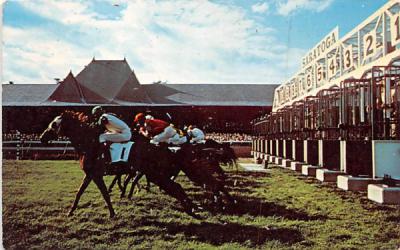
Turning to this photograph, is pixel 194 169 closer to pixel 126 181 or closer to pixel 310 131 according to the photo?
pixel 126 181

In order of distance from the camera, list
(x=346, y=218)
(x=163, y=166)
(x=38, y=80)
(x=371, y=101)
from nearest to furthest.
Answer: (x=371, y=101) < (x=346, y=218) < (x=163, y=166) < (x=38, y=80)

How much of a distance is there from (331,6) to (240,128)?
4.45 ft

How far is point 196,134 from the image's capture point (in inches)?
152

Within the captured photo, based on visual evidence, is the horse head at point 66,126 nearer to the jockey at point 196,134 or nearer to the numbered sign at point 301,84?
the jockey at point 196,134

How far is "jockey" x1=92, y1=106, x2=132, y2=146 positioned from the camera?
3670 mm

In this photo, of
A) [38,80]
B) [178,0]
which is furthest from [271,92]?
[38,80]

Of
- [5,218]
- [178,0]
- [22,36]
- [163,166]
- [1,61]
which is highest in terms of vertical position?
[178,0]

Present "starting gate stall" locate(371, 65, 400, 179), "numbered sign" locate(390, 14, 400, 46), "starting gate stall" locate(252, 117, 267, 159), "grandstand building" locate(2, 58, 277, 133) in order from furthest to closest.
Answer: "starting gate stall" locate(252, 117, 267, 159) → "grandstand building" locate(2, 58, 277, 133) → "numbered sign" locate(390, 14, 400, 46) → "starting gate stall" locate(371, 65, 400, 179)

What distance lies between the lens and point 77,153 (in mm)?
3707

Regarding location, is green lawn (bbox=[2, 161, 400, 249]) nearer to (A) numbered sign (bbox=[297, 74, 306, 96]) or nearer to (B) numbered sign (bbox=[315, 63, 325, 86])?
(A) numbered sign (bbox=[297, 74, 306, 96])

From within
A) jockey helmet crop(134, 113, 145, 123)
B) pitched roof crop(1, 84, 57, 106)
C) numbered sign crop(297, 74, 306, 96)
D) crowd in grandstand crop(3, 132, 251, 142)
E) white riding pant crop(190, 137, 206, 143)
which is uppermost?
numbered sign crop(297, 74, 306, 96)

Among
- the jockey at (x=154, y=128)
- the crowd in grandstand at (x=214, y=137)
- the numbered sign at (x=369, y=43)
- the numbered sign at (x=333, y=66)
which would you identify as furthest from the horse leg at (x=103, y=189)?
the numbered sign at (x=333, y=66)

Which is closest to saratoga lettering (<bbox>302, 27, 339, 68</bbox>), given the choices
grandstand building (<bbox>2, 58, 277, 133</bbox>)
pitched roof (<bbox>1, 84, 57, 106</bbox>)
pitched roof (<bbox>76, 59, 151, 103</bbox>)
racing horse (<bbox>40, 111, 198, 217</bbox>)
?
grandstand building (<bbox>2, 58, 277, 133</bbox>)

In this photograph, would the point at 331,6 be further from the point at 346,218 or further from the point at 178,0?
the point at 346,218
